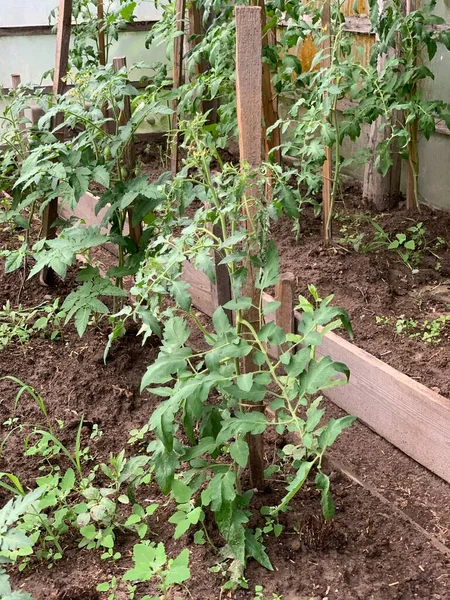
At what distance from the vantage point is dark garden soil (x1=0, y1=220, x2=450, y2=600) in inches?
87.1

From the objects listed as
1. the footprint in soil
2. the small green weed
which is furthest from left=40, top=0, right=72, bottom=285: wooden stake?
the footprint in soil

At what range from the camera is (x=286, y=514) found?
7.98 feet

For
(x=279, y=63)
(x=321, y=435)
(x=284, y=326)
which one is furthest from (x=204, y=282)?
(x=321, y=435)

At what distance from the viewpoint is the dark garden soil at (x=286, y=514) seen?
2.21 metres

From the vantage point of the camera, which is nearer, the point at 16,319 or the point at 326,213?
the point at 16,319

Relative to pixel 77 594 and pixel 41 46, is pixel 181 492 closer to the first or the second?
pixel 77 594

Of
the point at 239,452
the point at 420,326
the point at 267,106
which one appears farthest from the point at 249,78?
the point at 267,106

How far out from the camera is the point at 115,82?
3.06 metres

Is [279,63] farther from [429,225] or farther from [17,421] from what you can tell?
[17,421]

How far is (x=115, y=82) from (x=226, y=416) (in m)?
1.58

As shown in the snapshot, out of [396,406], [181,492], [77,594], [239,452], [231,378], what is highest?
[231,378]

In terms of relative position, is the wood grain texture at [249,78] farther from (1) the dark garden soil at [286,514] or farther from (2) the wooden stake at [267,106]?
(2) the wooden stake at [267,106]

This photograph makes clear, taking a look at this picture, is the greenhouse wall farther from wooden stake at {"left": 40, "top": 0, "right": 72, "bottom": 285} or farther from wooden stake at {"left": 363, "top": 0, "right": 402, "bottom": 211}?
wooden stake at {"left": 40, "top": 0, "right": 72, "bottom": 285}

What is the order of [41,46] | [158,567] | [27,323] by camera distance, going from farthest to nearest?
[41,46] → [27,323] → [158,567]
